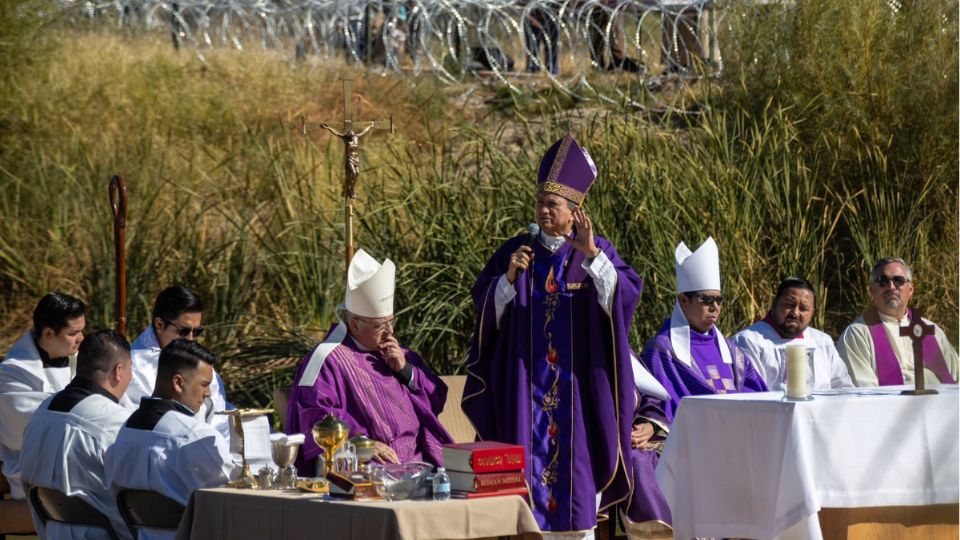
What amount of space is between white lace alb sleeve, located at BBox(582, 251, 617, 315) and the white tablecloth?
0.66m

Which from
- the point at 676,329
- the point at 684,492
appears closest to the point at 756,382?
the point at 676,329

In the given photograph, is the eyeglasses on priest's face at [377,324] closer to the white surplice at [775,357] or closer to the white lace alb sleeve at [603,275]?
the white lace alb sleeve at [603,275]

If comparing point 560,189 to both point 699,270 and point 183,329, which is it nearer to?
point 699,270

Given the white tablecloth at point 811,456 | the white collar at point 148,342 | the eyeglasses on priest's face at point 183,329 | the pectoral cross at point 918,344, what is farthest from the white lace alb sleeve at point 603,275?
the white collar at point 148,342

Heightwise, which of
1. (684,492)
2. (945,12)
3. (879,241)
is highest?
(945,12)

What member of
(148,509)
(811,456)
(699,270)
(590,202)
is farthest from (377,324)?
(590,202)

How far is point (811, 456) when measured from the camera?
605cm

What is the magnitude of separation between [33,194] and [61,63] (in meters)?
3.37

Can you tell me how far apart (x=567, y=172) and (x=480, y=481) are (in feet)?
6.54

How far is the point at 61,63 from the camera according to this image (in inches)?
645

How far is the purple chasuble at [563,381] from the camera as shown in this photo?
7004 mm

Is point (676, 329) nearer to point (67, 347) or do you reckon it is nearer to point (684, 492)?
point (684, 492)

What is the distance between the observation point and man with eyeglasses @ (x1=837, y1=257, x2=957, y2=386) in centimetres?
829

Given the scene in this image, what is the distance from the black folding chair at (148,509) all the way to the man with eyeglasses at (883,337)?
13.5 ft
